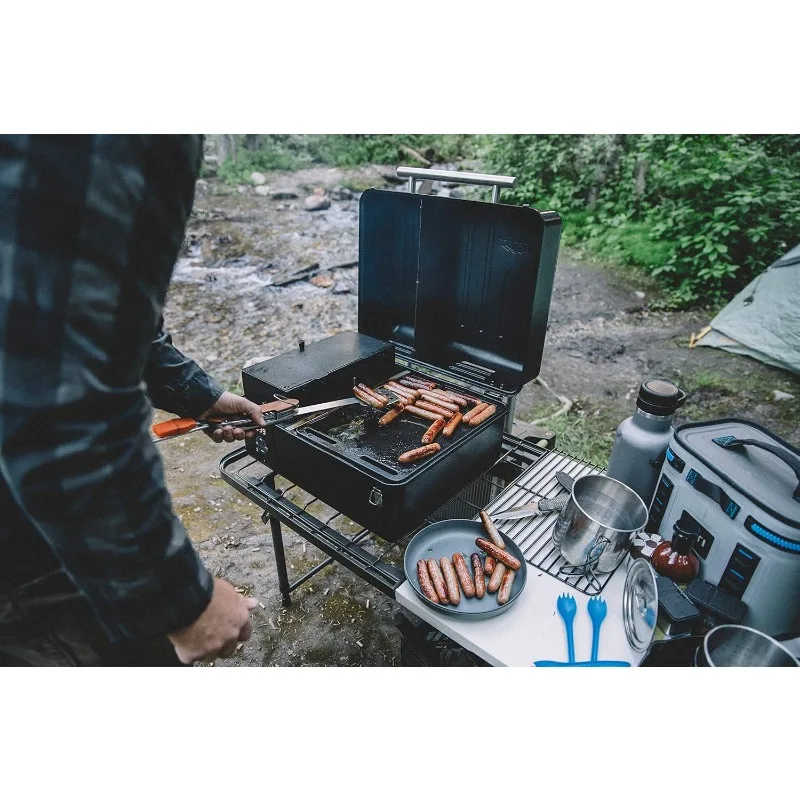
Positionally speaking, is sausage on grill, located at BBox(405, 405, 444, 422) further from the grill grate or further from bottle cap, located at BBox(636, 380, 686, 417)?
bottle cap, located at BBox(636, 380, 686, 417)

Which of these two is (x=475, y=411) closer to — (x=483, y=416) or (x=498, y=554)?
(x=483, y=416)

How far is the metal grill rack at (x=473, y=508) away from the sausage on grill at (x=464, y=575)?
214 mm

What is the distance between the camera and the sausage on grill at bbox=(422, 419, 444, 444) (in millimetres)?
2266

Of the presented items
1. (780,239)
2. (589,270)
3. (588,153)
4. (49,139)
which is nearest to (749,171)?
(780,239)

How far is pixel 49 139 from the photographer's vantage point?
839 mm

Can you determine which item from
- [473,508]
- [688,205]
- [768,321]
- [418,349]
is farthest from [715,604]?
[688,205]

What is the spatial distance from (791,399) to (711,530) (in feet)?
16.5

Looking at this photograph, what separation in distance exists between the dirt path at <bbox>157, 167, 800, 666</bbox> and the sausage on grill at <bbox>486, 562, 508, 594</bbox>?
1.49 meters

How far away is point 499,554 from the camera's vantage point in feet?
6.26

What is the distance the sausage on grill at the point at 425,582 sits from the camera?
5.83 ft

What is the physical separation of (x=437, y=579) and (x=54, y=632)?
3.83 ft

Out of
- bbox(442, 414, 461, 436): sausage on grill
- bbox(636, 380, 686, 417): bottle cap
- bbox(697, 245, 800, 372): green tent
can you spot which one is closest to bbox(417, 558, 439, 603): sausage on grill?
bbox(442, 414, 461, 436): sausage on grill

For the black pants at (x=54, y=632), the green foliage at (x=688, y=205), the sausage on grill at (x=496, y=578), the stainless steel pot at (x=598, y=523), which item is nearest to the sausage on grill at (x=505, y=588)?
the sausage on grill at (x=496, y=578)

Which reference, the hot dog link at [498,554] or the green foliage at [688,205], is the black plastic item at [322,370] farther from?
the green foliage at [688,205]
